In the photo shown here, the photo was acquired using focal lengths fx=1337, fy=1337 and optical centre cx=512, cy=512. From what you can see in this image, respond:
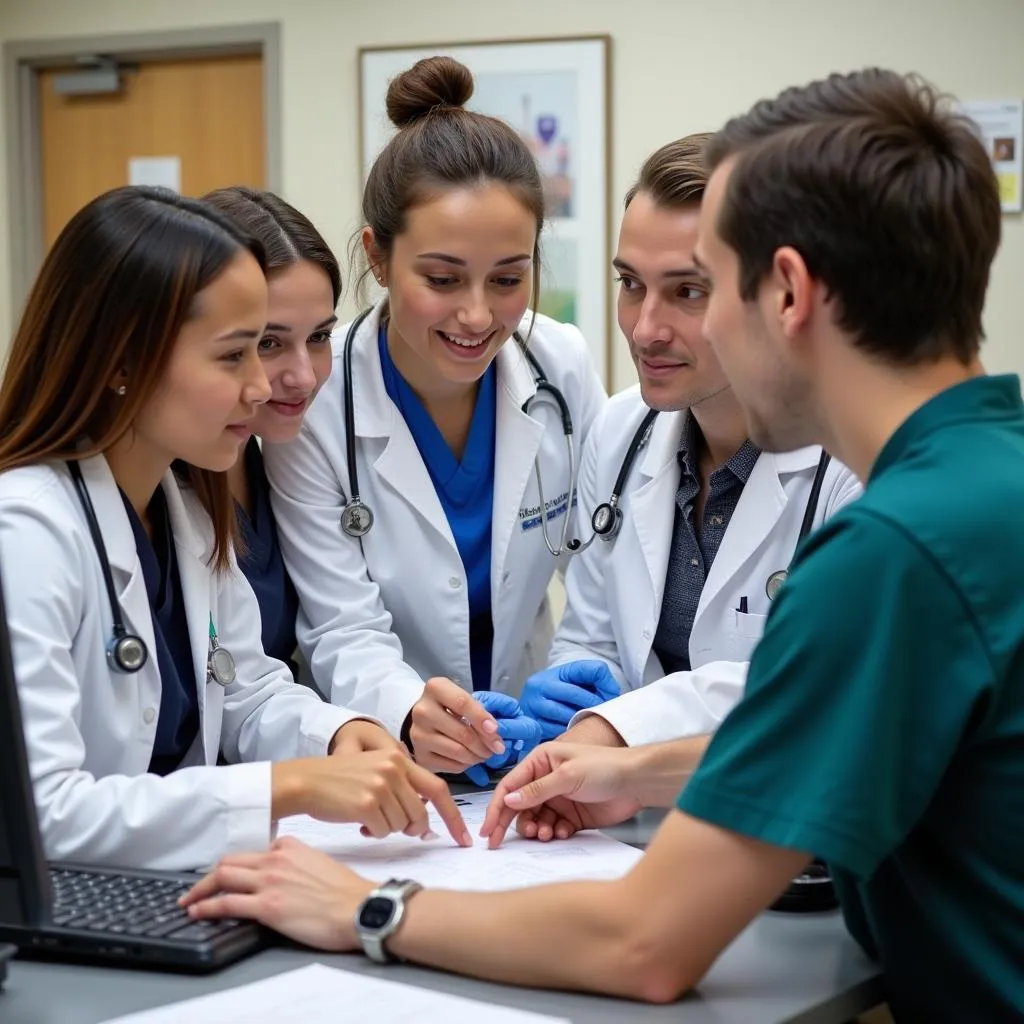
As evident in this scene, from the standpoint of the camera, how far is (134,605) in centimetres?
141

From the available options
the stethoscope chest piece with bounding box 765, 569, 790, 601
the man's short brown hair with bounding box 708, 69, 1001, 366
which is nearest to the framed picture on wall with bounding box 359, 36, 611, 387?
the stethoscope chest piece with bounding box 765, 569, 790, 601

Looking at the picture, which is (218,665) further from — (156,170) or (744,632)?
(156,170)

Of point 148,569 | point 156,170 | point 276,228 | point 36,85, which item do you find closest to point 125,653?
point 148,569

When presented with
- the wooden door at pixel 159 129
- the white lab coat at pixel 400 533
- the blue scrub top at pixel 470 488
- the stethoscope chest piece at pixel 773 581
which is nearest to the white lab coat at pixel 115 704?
the white lab coat at pixel 400 533

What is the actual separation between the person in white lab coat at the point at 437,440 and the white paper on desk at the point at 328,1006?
0.70 meters

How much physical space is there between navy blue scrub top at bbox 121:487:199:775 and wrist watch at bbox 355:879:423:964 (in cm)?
50

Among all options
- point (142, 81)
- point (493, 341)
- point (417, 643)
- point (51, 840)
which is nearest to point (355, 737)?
point (51, 840)

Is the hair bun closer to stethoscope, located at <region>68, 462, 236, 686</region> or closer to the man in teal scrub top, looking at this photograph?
stethoscope, located at <region>68, 462, 236, 686</region>

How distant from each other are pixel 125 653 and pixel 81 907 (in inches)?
12.9

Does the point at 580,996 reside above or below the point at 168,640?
below

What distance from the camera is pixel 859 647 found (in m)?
0.90

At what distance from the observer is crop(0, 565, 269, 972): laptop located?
0.92m

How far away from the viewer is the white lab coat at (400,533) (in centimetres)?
189

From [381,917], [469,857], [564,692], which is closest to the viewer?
[381,917]
